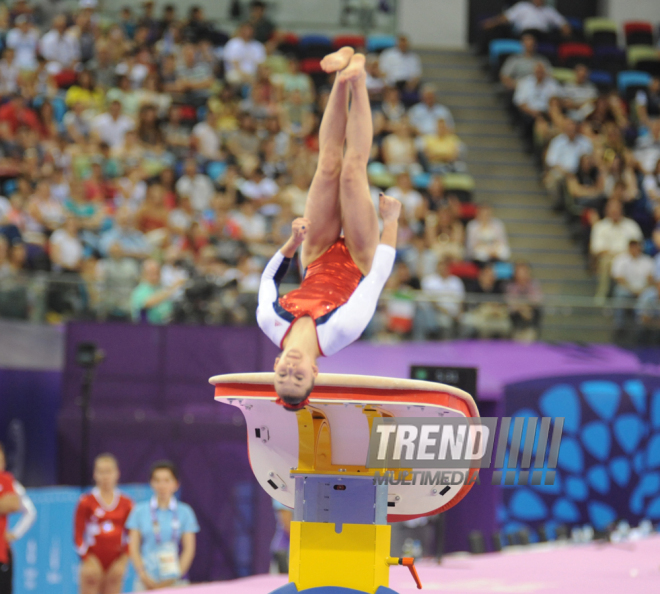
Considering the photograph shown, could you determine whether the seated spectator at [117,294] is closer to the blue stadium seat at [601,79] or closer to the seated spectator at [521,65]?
the seated spectator at [521,65]

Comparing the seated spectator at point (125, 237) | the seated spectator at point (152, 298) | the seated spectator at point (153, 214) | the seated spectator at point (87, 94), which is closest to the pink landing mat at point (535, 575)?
the seated spectator at point (152, 298)

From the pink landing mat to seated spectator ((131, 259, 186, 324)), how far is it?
3.30m

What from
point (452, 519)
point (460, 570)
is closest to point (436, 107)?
point (452, 519)

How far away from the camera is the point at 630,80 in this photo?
47.2 ft

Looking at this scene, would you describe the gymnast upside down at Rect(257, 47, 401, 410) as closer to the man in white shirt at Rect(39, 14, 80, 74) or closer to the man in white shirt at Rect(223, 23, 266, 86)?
the man in white shirt at Rect(223, 23, 266, 86)

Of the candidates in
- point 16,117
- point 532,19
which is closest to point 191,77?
point 16,117

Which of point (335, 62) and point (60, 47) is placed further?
point (60, 47)

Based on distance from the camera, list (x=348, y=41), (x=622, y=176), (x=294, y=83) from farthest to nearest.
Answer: (x=348, y=41) < (x=294, y=83) < (x=622, y=176)

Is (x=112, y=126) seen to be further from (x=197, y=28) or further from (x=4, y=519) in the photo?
(x=4, y=519)

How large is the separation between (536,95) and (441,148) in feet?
7.08

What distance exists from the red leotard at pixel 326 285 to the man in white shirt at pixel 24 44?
885 cm

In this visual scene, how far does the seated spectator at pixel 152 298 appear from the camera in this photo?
27.7 feet

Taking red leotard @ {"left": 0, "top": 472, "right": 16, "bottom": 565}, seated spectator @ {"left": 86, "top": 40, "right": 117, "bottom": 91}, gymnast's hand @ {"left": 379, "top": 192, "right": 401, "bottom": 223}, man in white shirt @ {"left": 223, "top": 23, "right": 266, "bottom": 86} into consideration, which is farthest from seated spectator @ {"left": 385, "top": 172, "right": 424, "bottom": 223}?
gymnast's hand @ {"left": 379, "top": 192, "right": 401, "bottom": 223}

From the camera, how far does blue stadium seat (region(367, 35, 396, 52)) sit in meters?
14.2
